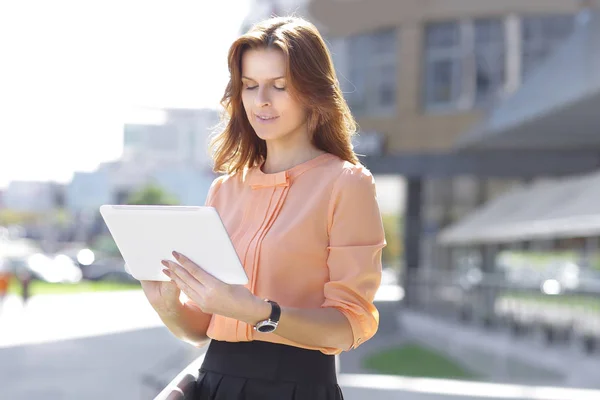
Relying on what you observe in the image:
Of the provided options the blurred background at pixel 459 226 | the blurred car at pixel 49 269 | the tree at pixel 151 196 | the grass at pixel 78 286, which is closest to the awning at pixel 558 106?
the blurred background at pixel 459 226

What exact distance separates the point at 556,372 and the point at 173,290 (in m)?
11.3

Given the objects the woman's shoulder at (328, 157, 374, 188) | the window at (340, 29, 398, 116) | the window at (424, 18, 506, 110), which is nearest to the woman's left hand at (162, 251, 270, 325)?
the woman's shoulder at (328, 157, 374, 188)

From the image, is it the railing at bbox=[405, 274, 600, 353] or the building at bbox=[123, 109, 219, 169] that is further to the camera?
the building at bbox=[123, 109, 219, 169]

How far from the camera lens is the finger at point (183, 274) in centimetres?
209

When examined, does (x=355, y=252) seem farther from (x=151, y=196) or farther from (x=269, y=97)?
(x=151, y=196)

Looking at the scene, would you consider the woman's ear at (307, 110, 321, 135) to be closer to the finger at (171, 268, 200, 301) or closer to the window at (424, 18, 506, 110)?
the finger at (171, 268, 200, 301)

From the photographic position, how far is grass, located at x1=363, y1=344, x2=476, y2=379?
51.2 ft

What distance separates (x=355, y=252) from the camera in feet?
7.45

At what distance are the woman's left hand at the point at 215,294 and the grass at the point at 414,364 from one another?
1323 centimetres

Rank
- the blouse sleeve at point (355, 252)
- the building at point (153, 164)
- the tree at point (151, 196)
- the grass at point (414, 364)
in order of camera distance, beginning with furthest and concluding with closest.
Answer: the building at point (153, 164) < the tree at point (151, 196) < the grass at point (414, 364) < the blouse sleeve at point (355, 252)

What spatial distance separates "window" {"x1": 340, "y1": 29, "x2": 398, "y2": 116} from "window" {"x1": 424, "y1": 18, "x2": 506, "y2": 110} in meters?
0.94

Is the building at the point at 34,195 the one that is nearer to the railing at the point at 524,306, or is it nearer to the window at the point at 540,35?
the window at the point at 540,35

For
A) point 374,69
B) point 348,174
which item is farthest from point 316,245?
point 374,69

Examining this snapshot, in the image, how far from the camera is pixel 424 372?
15.8 meters
